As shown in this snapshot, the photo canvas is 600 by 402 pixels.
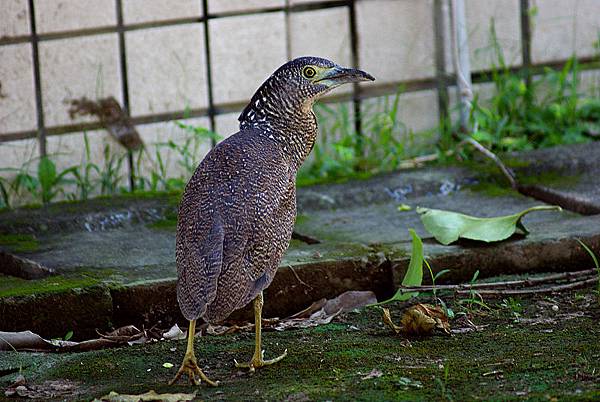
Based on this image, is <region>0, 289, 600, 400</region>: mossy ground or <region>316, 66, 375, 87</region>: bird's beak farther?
<region>316, 66, 375, 87</region>: bird's beak

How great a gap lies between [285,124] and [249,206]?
0.56 metres

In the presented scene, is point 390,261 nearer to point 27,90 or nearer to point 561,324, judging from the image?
point 561,324

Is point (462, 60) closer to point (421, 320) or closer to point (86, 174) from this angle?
point (86, 174)

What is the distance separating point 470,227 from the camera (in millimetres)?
4812

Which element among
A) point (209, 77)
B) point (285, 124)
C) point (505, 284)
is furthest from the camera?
point (209, 77)

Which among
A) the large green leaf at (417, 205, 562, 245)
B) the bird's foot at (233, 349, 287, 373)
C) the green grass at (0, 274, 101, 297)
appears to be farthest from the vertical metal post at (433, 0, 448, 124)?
the bird's foot at (233, 349, 287, 373)

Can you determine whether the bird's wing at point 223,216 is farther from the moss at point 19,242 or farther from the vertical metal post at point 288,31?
the vertical metal post at point 288,31

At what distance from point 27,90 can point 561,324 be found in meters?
3.17

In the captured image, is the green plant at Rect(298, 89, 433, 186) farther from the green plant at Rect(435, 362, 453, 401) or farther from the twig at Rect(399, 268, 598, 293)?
the green plant at Rect(435, 362, 453, 401)

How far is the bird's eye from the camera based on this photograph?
169 inches

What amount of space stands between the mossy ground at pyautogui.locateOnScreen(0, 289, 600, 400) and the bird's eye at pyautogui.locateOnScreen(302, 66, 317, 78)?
2.94ft

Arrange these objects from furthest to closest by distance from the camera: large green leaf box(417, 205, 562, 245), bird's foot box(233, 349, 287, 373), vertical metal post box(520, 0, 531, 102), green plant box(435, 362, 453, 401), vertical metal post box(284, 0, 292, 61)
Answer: vertical metal post box(520, 0, 531, 102)
vertical metal post box(284, 0, 292, 61)
large green leaf box(417, 205, 562, 245)
bird's foot box(233, 349, 287, 373)
green plant box(435, 362, 453, 401)

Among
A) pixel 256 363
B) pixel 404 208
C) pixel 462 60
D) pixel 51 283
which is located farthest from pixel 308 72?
pixel 462 60

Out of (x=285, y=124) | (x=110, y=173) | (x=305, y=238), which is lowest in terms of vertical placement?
(x=305, y=238)
